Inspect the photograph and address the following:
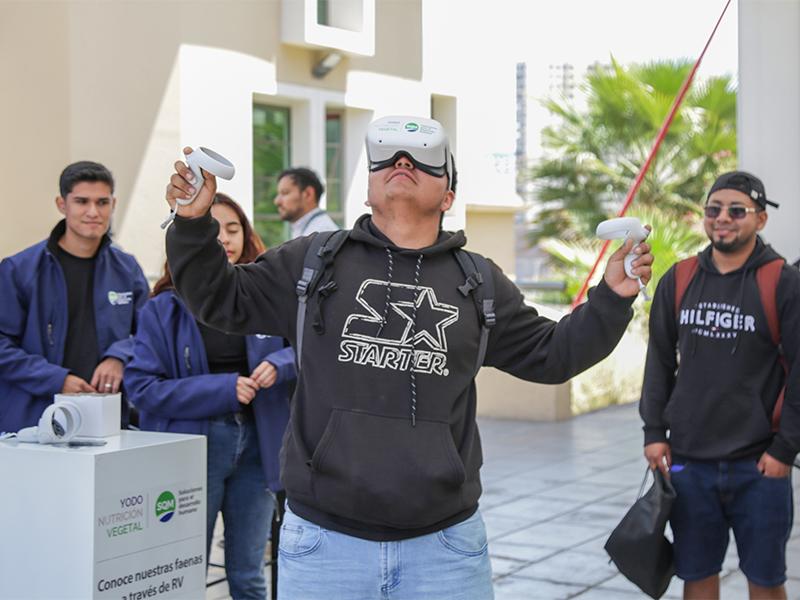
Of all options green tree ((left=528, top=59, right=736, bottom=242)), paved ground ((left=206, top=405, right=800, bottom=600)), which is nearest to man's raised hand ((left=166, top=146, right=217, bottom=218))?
paved ground ((left=206, top=405, right=800, bottom=600))

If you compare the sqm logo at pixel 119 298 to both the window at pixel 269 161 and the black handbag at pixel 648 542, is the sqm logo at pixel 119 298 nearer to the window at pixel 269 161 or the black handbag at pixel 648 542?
Answer: the window at pixel 269 161

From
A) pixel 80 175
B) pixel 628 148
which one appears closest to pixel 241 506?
pixel 80 175

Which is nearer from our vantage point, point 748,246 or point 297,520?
point 297,520

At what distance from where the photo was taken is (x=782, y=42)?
675 centimetres

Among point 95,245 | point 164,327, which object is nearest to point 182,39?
point 95,245

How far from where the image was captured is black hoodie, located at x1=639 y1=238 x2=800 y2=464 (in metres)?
4.19

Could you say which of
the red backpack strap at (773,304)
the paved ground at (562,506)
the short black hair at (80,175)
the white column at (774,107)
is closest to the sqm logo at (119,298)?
the short black hair at (80,175)

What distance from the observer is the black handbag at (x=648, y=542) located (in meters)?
4.25

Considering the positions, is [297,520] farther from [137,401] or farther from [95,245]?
[95,245]

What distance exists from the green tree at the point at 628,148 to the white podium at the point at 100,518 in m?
15.7

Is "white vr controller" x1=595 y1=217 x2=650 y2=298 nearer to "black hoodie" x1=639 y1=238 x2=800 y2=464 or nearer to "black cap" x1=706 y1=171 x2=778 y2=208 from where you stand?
"black hoodie" x1=639 y1=238 x2=800 y2=464

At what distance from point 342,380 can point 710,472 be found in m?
2.06

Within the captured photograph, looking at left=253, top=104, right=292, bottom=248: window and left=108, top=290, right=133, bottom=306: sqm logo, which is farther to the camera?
left=253, top=104, right=292, bottom=248: window

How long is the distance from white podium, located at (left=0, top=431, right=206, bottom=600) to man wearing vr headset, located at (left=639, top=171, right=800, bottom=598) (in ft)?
5.88
